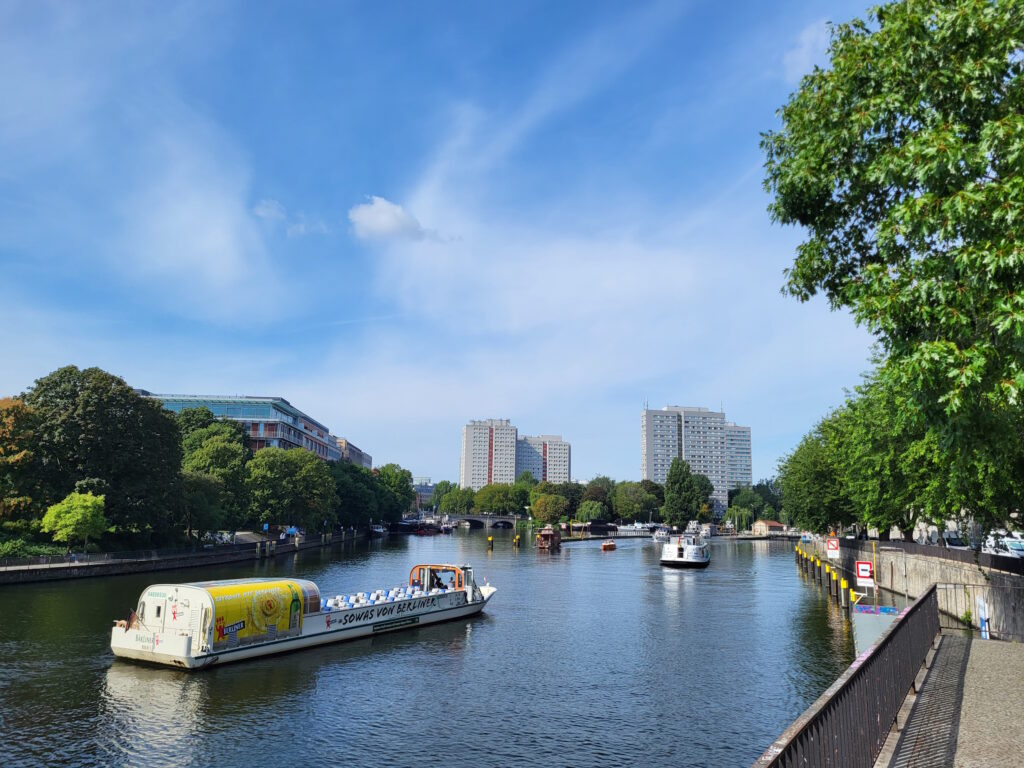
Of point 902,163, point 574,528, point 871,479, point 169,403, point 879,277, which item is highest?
point 169,403

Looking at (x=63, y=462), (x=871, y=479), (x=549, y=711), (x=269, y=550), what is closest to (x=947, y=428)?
(x=549, y=711)

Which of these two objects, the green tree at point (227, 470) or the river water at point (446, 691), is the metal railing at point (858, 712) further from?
the green tree at point (227, 470)

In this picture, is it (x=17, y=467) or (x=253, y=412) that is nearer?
(x=17, y=467)

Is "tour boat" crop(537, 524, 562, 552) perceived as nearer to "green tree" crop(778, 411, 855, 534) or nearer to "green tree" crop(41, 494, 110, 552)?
"green tree" crop(778, 411, 855, 534)

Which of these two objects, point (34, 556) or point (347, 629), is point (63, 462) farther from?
point (347, 629)

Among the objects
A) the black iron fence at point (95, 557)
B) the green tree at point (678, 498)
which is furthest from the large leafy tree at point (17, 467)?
the green tree at point (678, 498)

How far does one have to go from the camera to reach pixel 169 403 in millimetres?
167875

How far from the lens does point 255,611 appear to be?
31.5 m

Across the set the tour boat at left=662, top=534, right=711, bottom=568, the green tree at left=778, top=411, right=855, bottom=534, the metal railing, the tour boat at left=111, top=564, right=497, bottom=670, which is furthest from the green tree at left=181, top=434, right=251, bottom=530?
the metal railing

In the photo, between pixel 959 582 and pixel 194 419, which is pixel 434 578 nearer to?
pixel 959 582

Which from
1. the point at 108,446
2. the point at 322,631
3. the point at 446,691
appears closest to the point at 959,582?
the point at 446,691

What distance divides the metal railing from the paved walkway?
0.44 meters

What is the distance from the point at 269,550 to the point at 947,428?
8583 centimetres

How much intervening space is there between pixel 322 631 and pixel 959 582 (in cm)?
3164
